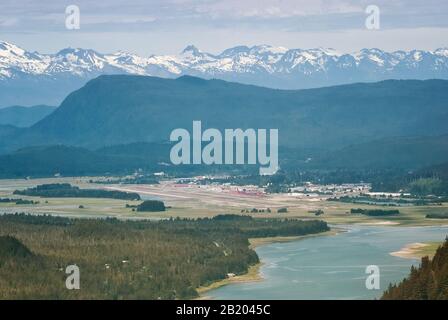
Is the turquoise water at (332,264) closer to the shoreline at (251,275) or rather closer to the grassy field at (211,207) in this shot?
the shoreline at (251,275)

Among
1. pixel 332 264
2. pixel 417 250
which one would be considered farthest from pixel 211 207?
pixel 332 264

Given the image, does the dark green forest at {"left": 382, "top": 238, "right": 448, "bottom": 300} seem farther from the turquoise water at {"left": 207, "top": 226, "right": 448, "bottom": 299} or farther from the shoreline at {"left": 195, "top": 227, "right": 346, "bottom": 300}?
the shoreline at {"left": 195, "top": 227, "right": 346, "bottom": 300}

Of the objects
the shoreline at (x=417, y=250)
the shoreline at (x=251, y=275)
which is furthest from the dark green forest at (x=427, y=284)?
the shoreline at (x=417, y=250)

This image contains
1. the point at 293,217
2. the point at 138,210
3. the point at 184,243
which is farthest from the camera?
the point at 138,210

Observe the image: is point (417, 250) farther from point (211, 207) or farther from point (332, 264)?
point (211, 207)
